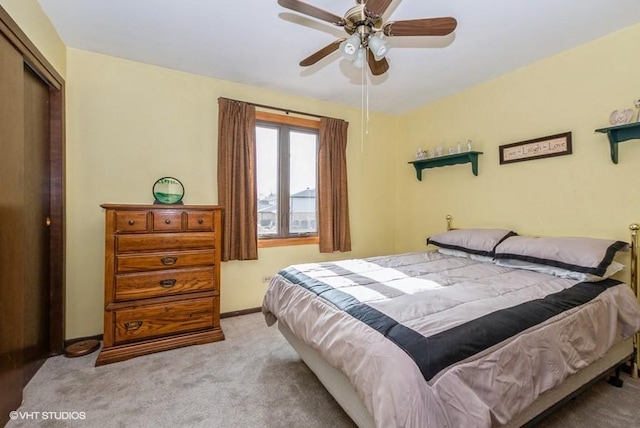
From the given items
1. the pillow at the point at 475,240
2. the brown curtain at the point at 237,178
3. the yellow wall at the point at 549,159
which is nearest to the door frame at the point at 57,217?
the brown curtain at the point at 237,178

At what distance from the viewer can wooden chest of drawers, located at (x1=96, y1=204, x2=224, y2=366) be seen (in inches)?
88.3

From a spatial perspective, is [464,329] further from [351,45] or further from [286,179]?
[286,179]

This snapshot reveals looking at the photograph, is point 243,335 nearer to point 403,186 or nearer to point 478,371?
point 478,371

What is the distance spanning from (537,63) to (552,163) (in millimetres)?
964

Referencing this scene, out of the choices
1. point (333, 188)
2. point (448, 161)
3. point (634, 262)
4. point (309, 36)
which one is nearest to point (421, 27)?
point (309, 36)

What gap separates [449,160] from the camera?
342cm

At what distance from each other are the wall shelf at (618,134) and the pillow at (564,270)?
85cm

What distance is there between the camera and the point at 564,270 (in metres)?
2.05

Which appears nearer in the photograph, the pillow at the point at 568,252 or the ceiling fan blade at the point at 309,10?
the ceiling fan blade at the point at 309,10

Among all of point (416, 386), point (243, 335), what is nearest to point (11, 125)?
point (243, 335)

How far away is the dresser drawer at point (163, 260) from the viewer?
2.28 m

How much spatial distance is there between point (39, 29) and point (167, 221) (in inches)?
62.0

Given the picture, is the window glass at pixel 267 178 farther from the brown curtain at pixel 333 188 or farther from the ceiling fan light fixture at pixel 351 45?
the ceiling fan light fixture at pixel 351 45

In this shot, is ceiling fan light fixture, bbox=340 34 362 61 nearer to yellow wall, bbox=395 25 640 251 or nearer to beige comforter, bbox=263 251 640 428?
beige comforter, bbox=263 251 640 428
